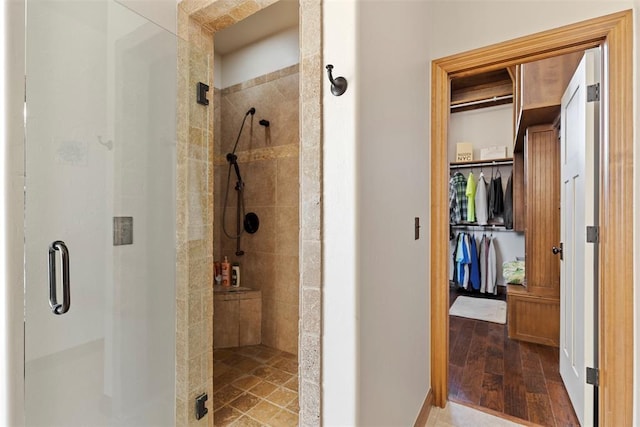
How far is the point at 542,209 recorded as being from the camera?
10.1ft

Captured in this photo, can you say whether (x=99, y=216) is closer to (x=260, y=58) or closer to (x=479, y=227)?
(x=260, y=58)

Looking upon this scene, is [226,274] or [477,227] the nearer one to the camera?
[226,274]

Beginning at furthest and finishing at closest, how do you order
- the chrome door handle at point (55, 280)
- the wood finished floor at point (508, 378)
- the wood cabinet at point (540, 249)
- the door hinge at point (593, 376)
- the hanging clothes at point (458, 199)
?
the hanging clothes at point (458, 199) < the wood cabinet at point (540, 249) < the wood finished floor at point (508, 378) < the door hinge at point (593, 376) < the chrome door handle at point (55, 280)

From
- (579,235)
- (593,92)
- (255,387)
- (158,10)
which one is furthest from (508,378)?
(158,10)

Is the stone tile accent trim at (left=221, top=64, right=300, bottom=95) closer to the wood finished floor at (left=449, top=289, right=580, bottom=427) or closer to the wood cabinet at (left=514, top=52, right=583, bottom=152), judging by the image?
the wood cabinet at (left=514, top=52, right=583, bottom=152)

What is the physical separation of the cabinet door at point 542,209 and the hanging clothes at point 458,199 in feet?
5.24

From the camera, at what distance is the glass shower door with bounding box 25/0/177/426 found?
123 centimetres

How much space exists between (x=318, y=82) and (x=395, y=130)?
16.9 inches

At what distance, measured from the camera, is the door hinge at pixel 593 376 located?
159 cm

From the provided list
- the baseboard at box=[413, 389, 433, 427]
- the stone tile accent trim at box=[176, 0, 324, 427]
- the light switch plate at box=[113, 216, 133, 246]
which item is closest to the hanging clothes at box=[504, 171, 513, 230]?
the baseboard at box=[413, 389, 433, 427]

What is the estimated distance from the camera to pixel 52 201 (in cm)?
126

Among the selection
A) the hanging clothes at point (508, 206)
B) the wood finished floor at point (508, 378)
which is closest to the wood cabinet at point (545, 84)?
the hanging clothes at point (508, 206)

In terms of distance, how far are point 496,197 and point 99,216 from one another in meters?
4.78

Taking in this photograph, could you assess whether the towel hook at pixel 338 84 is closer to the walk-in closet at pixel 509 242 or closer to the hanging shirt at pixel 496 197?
the walk-in closet at pixel 509 242
